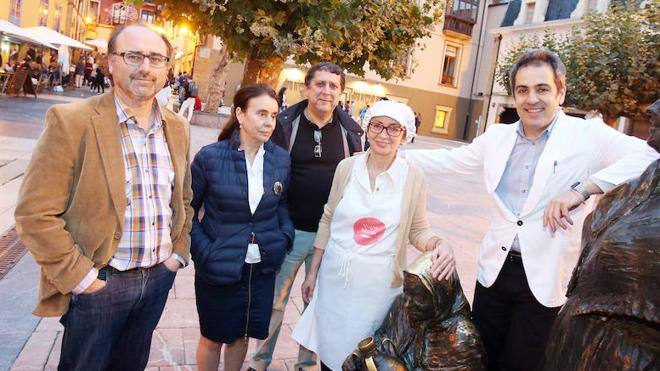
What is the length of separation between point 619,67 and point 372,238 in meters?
13.4

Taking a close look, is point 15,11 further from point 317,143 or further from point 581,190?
point 581,190

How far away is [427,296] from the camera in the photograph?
75.3 inches

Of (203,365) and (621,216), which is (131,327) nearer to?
(203,365)

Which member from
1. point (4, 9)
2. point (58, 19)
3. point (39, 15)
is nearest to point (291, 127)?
point (4, 9)

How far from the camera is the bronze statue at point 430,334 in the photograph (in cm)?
189

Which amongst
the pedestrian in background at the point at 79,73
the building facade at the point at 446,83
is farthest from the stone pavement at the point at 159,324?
the building facade at the point at 446,83

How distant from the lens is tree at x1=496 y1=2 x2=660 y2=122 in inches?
508

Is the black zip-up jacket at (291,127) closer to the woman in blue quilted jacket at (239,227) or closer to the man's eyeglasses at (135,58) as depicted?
the woman in blue quilted jacket at (239,227)

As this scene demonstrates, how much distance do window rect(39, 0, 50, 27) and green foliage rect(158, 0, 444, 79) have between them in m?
26.7

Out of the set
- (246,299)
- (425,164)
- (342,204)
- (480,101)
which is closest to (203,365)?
(246,299)

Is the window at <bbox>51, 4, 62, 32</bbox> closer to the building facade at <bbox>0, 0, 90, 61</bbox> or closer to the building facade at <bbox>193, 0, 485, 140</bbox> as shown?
the building facade at <bbox>0, 0, 90, 61</bbox>

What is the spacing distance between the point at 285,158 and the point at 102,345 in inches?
51.2

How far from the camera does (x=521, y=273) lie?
229 centimetres

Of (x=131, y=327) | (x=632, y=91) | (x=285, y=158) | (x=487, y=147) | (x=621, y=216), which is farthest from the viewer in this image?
(x=632, y=91)
